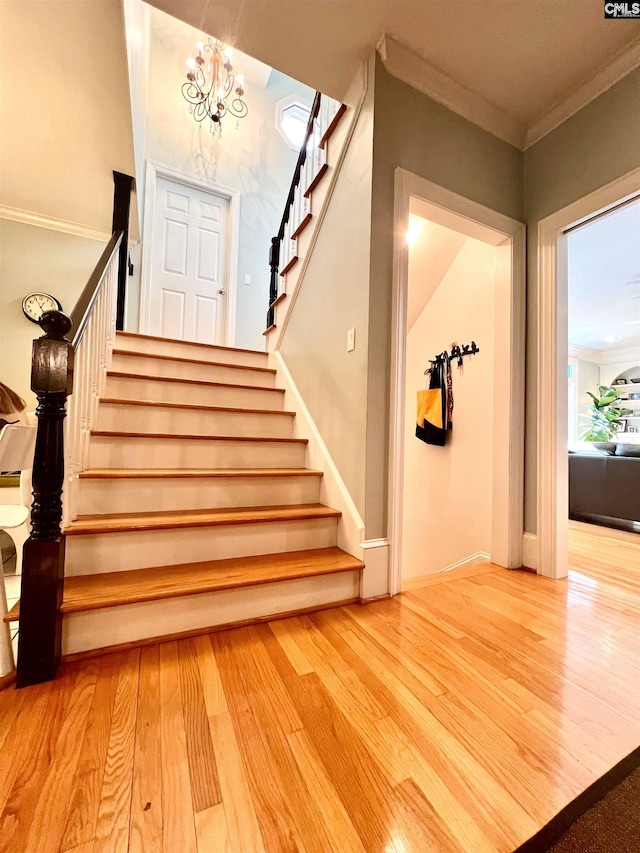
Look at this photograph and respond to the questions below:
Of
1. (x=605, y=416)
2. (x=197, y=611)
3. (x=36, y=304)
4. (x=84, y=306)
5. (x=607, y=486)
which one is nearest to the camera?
(x=197, y=611)

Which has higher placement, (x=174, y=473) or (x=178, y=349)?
(x=178, y=349)

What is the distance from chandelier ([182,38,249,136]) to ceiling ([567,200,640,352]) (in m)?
3.39

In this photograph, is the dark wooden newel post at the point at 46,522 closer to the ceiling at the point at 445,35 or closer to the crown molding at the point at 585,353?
the ceiling at the point at 445,35

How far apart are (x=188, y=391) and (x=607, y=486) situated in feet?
11.7

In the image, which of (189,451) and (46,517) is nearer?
(46,517)

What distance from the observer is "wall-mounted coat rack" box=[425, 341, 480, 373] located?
101 inches

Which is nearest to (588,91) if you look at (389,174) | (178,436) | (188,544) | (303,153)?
(389,174)


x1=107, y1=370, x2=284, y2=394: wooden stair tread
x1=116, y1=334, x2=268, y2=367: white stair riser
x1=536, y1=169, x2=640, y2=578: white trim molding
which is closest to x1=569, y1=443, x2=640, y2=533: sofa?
x1=536, y1=169, x2=640, y2=578: white trim molding

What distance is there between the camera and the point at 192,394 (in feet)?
7.49

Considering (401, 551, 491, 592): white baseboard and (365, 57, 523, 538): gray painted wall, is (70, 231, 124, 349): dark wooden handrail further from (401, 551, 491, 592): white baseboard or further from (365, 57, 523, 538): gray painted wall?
(401, 551, 491, 592): white baseboard

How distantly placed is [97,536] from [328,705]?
1.02 m

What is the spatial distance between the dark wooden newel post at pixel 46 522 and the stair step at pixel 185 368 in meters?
1.20

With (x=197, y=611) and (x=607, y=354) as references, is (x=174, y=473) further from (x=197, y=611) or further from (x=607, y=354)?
(x=607, y=354)
